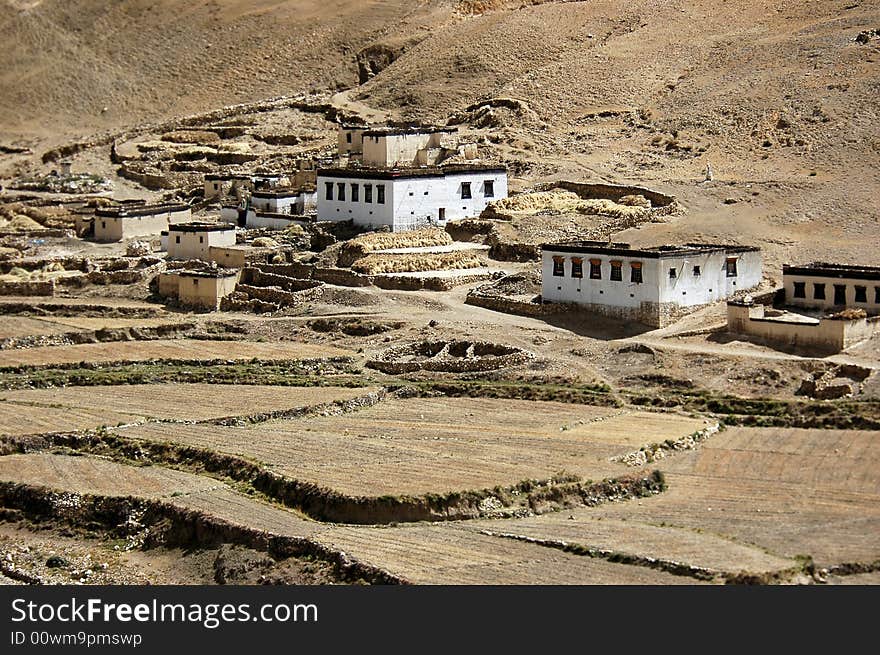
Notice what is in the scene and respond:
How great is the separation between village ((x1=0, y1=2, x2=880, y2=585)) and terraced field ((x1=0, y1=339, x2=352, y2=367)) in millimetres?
211

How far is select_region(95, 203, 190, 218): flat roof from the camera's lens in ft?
293

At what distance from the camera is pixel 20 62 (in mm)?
136000

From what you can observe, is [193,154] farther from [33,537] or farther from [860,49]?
[33,537]

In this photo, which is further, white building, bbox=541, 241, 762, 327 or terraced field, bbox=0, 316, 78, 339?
terraced field, bbox=0, 316, 78, 339

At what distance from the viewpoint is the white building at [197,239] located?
83375 mm

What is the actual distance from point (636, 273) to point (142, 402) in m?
17.4

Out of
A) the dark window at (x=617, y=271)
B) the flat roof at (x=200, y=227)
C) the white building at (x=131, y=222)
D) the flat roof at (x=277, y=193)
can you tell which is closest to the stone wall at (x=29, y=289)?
the flat roof at (x=200, y=227)

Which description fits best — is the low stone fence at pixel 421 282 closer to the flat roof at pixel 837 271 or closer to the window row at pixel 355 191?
the window row at pixel 355 191

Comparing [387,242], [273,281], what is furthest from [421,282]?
[273,281]

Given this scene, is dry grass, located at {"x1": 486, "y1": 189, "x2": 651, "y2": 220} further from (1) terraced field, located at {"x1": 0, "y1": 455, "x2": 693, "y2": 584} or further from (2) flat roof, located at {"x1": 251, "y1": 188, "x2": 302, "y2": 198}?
(1) terraced field, located at {"x1": 0, "y1": 455, "x2": 693, "y2": 584}

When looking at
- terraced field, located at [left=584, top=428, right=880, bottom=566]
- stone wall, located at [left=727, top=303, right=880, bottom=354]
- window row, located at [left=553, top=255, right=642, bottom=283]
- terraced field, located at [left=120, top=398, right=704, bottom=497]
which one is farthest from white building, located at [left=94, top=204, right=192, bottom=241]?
terraced field, located at [left=584, top=428, right=880, bottom=566]

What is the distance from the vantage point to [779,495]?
50625mm

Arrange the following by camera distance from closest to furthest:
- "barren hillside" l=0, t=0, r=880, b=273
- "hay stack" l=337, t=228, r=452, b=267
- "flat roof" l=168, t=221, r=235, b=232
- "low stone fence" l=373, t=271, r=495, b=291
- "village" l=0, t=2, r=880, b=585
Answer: "village" l=0, t=2, r=880, b=585, "low stone fence" l=373, t=271, r=495, b=291, "hay stack" l=337, t=228, r=452, b=267, "flat roof" l=168, t=221, r=235, b=232, "barren hillside" l=0, t=0, r=880, b=273
